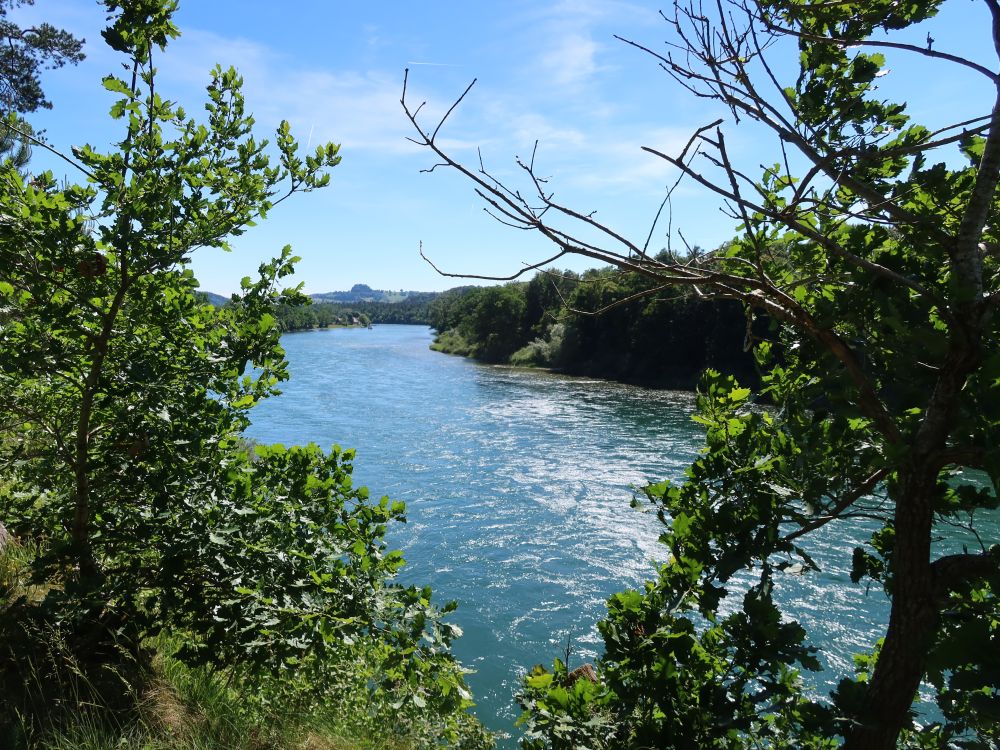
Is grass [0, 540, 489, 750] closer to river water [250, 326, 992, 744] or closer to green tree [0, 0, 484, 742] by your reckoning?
green tree [0, 0, 484, 742]

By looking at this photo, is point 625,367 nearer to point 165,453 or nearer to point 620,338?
point 620,338

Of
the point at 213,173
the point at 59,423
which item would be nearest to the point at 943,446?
the point at 213,173

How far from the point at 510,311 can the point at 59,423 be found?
6588 cm

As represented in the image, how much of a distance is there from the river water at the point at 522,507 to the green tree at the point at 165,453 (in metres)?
2.03

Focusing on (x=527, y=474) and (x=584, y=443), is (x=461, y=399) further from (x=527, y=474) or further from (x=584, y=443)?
(x=527, y=474)

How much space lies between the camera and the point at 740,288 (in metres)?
2.27

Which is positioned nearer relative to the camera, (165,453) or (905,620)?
(905,620)

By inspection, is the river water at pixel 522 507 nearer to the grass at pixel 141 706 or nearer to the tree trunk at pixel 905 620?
the tree trunk at pixel 905 620

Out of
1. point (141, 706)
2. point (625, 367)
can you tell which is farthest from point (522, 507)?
point (625, 367)

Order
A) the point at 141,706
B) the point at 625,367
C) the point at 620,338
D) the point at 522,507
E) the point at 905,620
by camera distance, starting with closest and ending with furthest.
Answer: the point at 905,620 < the point at 141,706 < the point at 522,507 < the point at 625,367 < the point at 620,338

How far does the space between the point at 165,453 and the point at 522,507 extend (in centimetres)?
1392

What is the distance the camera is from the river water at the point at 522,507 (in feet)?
34.6

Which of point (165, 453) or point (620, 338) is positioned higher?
point (620, 338)

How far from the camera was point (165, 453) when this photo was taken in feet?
11.2
